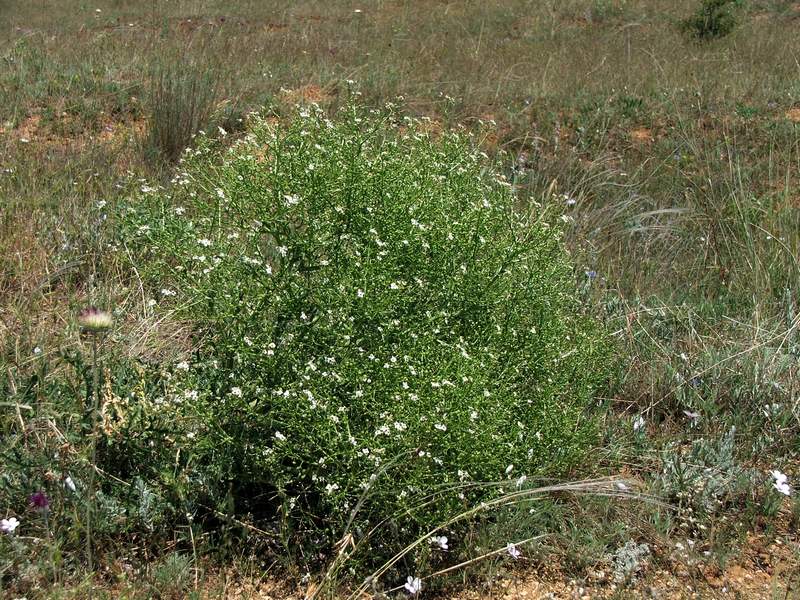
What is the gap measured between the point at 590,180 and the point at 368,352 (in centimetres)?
355

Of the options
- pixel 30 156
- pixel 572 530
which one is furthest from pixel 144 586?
pixel 30 156

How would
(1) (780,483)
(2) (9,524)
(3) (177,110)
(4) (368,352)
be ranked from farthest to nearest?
(3) (177,110)
(1) (780,483)
(4) (368,352)
(2) (9,524)

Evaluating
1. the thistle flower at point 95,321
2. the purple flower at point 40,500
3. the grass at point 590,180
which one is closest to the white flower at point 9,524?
the purple flower at point 40,500

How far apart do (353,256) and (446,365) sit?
1.40ft

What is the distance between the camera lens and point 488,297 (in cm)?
253

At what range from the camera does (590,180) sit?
5.44m

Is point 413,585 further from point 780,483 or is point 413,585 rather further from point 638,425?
point 780,483

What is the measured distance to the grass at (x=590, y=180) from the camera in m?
2.86

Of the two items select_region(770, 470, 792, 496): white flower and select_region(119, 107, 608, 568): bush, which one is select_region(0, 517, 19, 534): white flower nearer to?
select_region(119, 107, 608, 568): bush

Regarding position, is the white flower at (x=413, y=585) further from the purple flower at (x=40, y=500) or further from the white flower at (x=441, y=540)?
the purple flower at (x=40, y=500)

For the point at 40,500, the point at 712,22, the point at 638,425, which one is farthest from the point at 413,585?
the point at 712,22

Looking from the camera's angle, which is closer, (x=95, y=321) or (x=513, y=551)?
(x=95, y=321)

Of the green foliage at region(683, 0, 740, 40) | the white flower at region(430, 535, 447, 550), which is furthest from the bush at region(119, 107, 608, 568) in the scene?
the green foliage at region(683, 0, 740, 40)

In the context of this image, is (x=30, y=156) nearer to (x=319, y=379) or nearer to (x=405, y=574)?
(x=319, y=379)
